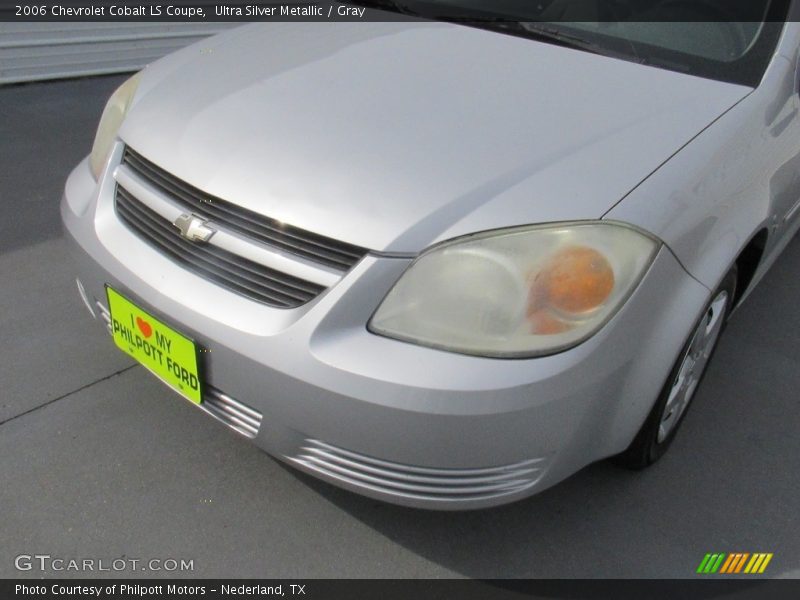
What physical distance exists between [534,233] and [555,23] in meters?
1.06

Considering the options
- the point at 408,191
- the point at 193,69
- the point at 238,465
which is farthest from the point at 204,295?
the point at 193,69

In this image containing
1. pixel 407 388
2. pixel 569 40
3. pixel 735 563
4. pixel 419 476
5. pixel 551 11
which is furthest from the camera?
pixel 551 11

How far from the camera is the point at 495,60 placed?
205 cm

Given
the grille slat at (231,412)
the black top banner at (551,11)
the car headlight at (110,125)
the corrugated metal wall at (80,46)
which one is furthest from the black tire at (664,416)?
the corrugated metal wall at (80,46)

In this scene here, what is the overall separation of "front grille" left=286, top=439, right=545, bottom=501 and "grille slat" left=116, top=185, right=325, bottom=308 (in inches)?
12.1

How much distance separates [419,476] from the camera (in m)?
1.54

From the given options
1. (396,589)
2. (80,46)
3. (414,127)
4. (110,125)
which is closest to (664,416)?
(396,589)

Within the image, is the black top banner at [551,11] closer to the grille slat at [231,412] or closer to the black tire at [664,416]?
the black tire at [664,416]

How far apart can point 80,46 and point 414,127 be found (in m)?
4.45

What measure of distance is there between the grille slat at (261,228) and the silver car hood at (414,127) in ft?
0.09

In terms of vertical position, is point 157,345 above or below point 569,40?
below

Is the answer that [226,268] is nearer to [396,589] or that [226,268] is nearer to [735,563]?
[396,589]

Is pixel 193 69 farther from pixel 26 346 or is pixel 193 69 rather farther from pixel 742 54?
pixel 742 54

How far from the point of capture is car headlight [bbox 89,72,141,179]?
2.03m
